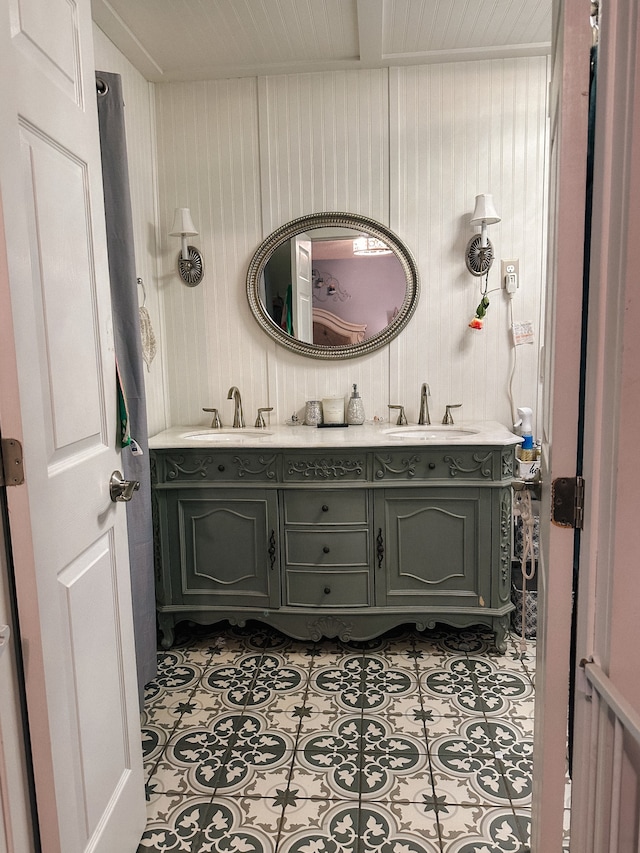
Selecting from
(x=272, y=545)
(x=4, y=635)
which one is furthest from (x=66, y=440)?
(x=272, y=545)

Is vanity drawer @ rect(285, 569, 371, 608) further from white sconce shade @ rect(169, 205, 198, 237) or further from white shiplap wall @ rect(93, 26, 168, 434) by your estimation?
white sconce shade @ rect(169, 205, 198, 237)

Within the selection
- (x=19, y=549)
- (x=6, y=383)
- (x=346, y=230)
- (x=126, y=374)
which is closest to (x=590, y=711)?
(x=19, y=549)

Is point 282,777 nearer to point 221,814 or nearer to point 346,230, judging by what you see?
point 221,814

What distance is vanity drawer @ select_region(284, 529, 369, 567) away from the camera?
2592 mm

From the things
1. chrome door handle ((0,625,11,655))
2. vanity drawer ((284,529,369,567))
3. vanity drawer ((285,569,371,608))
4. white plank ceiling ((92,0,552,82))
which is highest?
white plank ceiling ((92,0,552,82))

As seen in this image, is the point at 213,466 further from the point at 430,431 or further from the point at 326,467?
the point at 430,431

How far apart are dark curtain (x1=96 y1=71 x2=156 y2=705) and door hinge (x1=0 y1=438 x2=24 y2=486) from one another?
32.2 inches

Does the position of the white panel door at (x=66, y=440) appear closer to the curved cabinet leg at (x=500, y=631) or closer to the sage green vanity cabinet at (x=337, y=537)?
the sage green vanity cabinet at (x=337, y=537)

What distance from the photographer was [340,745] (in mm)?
2018

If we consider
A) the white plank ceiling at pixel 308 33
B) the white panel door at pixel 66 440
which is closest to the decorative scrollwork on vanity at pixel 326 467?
the white panel door at pixel 66 440

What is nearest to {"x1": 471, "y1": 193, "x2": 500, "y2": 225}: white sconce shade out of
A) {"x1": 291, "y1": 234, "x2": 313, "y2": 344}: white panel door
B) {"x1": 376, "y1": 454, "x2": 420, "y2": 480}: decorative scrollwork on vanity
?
{"x1": 291, "y1": 234, "x2": 313, "y2": 344}: white panel door

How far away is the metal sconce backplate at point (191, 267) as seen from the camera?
10.1ft

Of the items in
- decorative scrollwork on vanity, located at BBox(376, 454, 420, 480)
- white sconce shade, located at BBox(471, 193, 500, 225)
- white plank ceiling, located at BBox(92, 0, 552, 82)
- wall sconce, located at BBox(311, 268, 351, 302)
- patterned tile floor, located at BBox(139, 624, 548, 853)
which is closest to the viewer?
patterned tile floor, located at BBox(139, 624, 548, 853)

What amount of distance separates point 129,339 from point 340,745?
1.58 m
